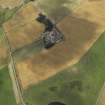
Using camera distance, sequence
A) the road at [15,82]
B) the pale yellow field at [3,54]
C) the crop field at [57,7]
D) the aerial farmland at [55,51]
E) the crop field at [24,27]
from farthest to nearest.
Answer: the crop field at [57,7] < the crop field at [24,27] < the pale yellow field at [3,54] < the road at [15,82] < the aerial farmland at [55,51]

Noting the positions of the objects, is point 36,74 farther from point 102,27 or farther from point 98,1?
point 98,1

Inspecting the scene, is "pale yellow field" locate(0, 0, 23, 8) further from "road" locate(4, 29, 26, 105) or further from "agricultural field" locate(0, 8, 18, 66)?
"road" locate(4, 29, 26, 105)

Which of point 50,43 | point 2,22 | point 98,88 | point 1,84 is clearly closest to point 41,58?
point 50,43

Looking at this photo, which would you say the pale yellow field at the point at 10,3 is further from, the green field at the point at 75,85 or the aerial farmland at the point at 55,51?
the green field at the point at 75,85

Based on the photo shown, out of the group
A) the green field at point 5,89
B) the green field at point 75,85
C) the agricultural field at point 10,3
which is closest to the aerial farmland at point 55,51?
the green field at point 75,85

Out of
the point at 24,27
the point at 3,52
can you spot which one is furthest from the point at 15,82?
the point at 24,27

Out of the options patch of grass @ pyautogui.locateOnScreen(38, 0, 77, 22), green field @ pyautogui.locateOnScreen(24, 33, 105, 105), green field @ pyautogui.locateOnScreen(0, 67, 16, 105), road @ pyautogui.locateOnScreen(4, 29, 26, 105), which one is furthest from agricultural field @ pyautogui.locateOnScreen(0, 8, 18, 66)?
green field @ pyautogui.locateOnScreen(24, 33, 105, 105)
